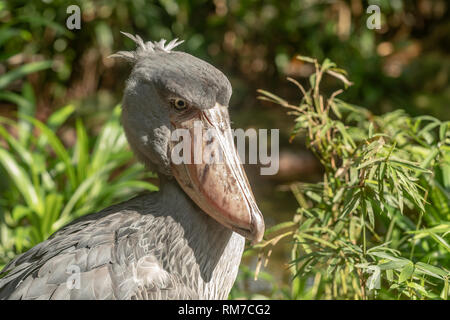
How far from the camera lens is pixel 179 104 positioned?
62.3 inches

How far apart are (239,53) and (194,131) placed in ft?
12.9

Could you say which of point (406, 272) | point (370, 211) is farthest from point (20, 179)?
point (406, 272)

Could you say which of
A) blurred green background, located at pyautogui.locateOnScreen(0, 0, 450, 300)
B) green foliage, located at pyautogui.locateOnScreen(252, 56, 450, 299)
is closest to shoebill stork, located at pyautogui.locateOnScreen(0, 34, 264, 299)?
green foliage, located at pyautogui.locateOnScreen(252, 56, 450, 299)

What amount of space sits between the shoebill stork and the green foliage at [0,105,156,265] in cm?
95

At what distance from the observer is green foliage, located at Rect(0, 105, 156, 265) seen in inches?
102

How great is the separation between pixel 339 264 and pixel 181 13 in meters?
3.65

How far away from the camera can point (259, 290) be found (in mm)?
2750

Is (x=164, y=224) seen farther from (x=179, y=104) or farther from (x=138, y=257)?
(x=179, y=104)

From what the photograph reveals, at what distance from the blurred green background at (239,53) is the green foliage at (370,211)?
8.11 ft

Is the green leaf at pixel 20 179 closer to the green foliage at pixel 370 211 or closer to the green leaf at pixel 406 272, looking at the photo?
the green foliage at pixel 370 211

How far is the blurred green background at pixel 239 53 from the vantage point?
4.86m

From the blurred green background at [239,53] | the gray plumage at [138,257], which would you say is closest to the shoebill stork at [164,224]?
the gray plumage at [138,257]

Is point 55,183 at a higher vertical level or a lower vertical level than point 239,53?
lower

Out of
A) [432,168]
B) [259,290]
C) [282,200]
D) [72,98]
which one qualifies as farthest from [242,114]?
[432,168]
